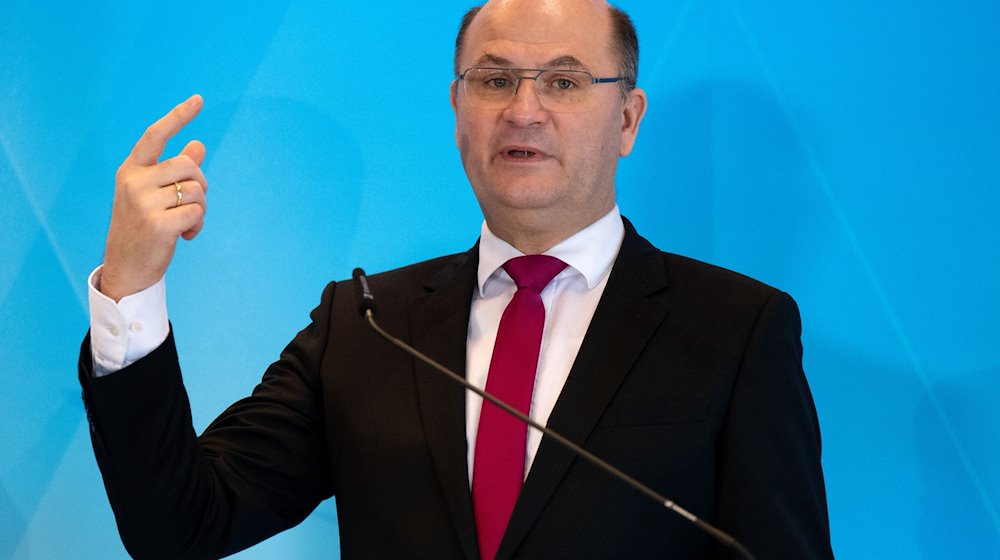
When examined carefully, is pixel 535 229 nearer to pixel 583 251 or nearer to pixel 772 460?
pixel 583 251

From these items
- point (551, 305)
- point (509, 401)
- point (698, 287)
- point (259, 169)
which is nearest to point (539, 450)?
point (509, 401)

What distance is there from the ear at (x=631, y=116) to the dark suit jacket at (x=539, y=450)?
21cm

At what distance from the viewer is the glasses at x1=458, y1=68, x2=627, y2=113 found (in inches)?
79.6

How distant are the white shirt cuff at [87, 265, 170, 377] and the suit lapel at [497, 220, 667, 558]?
0.56 meters

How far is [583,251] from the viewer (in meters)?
2.01

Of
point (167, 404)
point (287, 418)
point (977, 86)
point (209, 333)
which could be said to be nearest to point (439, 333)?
point (287, 418)

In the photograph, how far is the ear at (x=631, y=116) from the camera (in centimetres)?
217

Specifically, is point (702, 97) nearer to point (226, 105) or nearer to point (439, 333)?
point (439, 333)

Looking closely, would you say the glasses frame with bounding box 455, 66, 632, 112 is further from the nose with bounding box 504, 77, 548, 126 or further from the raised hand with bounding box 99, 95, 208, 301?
the raised hand with bounding box 99, 95, 208, 301

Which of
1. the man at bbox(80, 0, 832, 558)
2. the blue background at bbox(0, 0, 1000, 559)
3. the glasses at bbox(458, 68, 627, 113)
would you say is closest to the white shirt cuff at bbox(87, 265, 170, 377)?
the man at bbox(80, 0, 832, 558)

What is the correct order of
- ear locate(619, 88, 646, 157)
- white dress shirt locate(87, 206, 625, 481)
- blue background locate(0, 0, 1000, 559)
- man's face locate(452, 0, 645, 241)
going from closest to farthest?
1. white dress shirt locate(87, 206, 625, 481)
2. man's face locate(452, 0, 645, 241)
3. ear locate(619, 88, 646, 157)
4. blue background locate(0, 0, 1000, 559)

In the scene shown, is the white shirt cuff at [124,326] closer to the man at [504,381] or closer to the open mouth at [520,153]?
the man at [504,381]

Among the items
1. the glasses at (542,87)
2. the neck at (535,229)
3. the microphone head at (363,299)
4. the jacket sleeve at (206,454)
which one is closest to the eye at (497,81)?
the glasses at (542,87)

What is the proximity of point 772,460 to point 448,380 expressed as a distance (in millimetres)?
504
